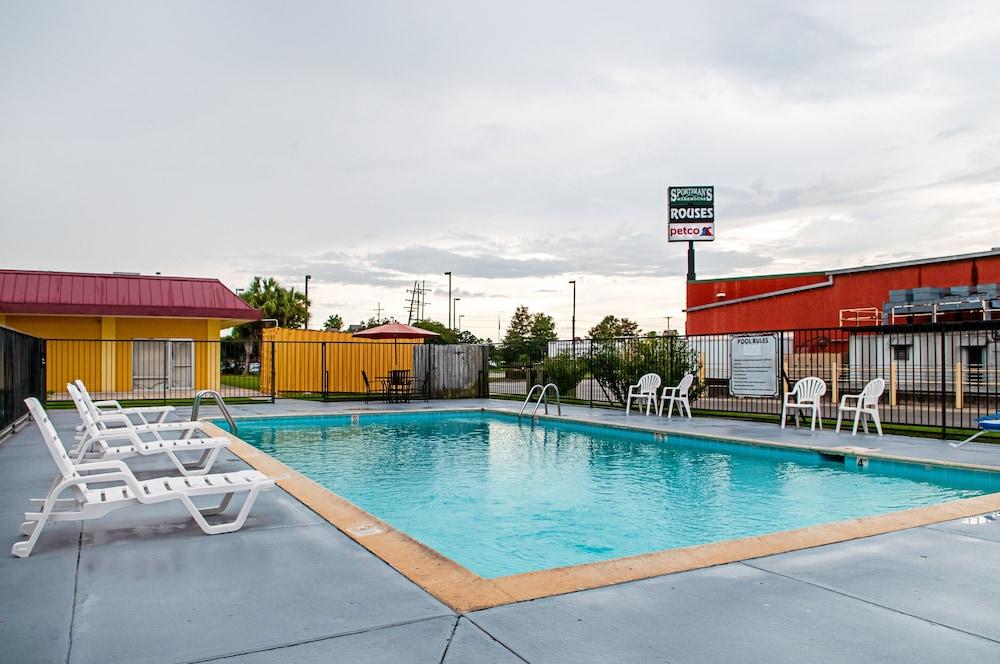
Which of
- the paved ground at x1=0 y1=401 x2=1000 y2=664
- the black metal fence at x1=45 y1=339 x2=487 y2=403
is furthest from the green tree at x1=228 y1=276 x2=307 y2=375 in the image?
the paved ground at x1=0 y1=401 x2=1000 y2=664

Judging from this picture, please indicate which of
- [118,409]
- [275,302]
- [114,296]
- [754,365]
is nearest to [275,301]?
[275,302]

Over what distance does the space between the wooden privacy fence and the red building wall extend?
1512 cm

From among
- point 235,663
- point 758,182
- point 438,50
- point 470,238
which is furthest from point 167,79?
point 470,238

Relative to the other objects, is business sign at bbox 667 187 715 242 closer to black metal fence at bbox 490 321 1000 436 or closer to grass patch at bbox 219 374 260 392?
black metal fence at bbox 490 321 1000 436

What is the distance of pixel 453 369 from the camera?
2250 cm

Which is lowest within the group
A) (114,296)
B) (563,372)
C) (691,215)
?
(563,372)

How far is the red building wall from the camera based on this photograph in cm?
2577

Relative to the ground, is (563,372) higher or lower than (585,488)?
higher

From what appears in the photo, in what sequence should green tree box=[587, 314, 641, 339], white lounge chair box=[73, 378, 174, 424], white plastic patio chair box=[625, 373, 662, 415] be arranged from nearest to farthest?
1. white lounge chair box=[73, 378, 174, 424]
2. white plastic patio chair box=[625, 373, 662, 415]
3. green tree box=[587, 314, 641, 339]

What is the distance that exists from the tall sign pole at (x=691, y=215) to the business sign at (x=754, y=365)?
94.5 feet

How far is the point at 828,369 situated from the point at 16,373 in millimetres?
22820

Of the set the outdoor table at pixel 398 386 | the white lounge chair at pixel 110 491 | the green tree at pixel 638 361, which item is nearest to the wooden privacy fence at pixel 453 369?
the outdoor table at pixel 398 386

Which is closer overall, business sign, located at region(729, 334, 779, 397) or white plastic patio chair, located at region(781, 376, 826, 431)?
white plastic patio chair, located at region(781, 376, 826, 431)

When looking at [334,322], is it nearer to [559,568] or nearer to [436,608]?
[559,568]
